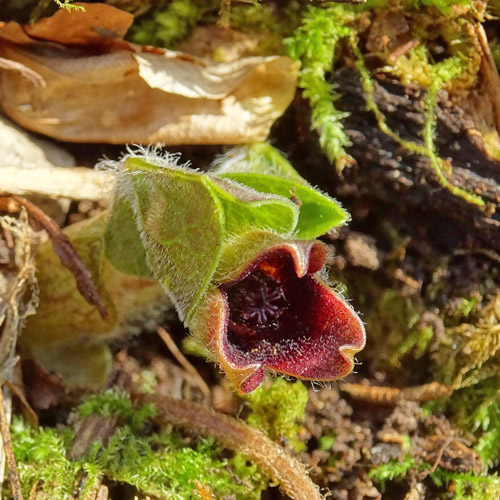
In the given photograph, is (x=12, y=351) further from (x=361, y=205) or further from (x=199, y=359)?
(x=361, y=205)

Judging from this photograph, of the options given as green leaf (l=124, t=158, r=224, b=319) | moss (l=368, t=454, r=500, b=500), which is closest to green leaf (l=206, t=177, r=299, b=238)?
green leaf (l=124, t=158, r=224, b=319)

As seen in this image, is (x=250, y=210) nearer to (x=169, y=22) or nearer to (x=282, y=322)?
(x=282, y=322)

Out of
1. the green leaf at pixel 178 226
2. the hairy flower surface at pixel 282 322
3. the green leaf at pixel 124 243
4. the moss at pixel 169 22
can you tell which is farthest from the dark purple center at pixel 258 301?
the moss at pixel 169 22

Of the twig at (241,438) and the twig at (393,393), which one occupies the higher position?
the twig at (393,393)

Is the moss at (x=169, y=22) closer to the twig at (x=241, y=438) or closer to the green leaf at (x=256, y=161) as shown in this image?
the green leaf at (x=256, y=161)

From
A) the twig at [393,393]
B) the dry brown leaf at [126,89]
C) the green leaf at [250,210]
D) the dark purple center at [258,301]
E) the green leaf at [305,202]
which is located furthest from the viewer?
the twig at [393,393]

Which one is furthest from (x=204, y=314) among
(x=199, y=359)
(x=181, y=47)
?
(x=181, y=47)

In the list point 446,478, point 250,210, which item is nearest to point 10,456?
point 250,210

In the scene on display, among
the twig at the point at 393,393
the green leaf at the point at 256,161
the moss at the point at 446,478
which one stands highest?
the green leaf at the point at 256,161
